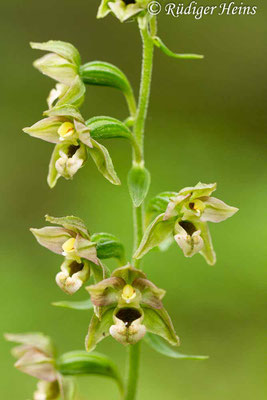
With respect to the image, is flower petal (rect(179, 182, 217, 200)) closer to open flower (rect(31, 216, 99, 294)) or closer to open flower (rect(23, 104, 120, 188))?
open flower (rect(23, 104, 120, 188))

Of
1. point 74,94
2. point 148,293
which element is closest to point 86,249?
point 148,293

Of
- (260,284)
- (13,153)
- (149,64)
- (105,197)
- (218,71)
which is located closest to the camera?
(149,64)

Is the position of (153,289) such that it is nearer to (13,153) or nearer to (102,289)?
(102,289)

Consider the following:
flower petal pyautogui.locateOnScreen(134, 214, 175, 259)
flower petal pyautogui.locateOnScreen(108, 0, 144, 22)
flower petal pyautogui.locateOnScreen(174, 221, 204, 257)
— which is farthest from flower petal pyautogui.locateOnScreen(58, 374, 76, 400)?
flower petal pyautogui.locateOnScreen(108, 0, 144, 22)

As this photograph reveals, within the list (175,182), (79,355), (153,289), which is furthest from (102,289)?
(175,182)

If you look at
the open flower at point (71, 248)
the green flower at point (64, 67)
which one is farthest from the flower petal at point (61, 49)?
the open flower at point (71, 248)

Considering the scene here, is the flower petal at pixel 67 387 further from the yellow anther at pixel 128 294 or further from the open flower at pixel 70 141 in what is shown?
the open flower at pixel 70 141
